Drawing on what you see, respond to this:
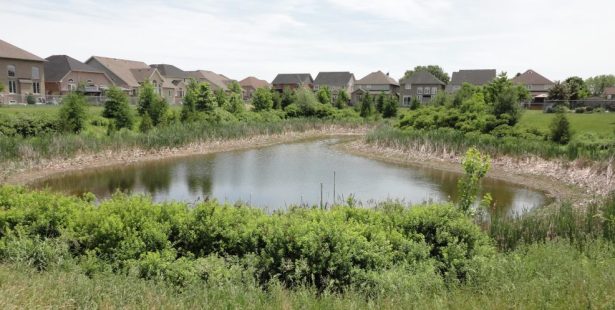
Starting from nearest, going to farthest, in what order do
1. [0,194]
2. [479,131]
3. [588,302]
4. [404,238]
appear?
[588,302], [404,238], [0,194], [479,131]

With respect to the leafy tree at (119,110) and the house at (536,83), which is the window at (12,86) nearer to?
the leafy tree at (119,110)

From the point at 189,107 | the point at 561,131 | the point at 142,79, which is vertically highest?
the point at 142,79

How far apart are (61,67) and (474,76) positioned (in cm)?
6564

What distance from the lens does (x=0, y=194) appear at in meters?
7.61

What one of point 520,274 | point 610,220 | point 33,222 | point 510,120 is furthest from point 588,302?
point 510,120

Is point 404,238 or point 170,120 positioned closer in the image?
point 404,238

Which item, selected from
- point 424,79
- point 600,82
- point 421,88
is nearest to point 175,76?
point 421,88

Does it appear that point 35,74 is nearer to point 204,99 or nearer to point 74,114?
point 204,99

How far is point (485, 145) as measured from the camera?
21.8 meters

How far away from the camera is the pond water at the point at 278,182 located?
49.7 feet

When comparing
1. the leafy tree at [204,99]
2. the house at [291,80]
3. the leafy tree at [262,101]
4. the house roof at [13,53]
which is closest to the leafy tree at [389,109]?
the leafy tree at [262,101]

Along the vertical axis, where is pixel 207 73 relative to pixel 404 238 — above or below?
above

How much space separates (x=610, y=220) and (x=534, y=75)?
7831 centimetres

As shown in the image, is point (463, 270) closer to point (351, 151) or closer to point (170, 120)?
point (351, 151)
